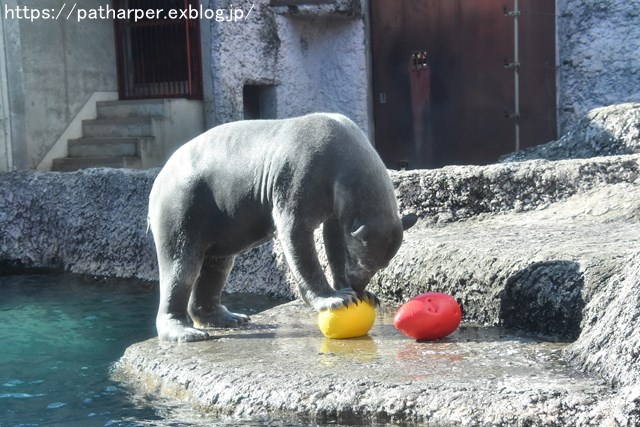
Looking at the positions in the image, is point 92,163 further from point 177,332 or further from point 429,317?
point 429,317

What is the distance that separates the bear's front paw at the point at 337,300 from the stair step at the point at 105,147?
669cm

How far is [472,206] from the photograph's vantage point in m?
6.62

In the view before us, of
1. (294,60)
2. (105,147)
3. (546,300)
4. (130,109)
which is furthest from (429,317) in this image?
(294,60)

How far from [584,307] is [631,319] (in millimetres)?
781

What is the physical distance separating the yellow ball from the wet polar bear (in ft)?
0.14

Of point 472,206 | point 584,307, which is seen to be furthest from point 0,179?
point 584,307

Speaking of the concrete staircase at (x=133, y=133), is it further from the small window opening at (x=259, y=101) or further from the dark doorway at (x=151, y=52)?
the small window opening at (x=259, y=101)

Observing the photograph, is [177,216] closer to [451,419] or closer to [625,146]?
[451,419]

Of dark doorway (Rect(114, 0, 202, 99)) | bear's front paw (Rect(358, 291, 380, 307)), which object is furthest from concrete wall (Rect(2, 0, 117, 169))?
bear's front paw (Rect(358, 291, 380, 307))

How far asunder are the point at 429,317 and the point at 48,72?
7.66 meters

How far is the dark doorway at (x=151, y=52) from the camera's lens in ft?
39.5

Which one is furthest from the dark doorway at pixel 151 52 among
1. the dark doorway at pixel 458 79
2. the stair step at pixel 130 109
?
the dark doorway at pixel 458 79

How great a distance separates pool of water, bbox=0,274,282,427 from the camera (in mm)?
4219

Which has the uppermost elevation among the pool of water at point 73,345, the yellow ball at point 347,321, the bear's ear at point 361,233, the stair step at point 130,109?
the stair step at point 130,109
